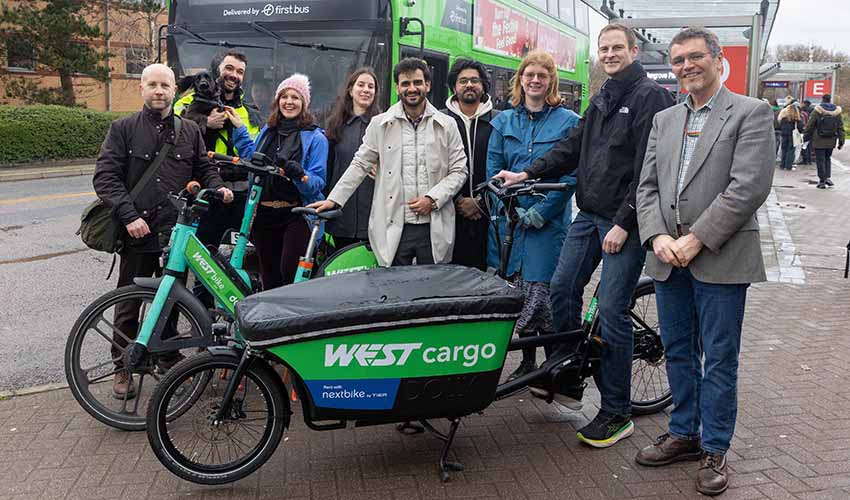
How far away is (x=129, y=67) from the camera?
37.1 metres

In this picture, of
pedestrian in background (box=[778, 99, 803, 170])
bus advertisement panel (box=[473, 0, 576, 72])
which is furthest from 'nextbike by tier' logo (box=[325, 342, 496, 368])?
pedestrian in background (box=[778, 99, 803, 170])

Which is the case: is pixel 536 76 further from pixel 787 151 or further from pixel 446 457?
pixel 787 151

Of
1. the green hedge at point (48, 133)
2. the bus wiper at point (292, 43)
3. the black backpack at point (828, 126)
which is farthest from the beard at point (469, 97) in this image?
the green hedge at point (48, 133)

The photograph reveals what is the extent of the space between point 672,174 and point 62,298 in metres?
5.72

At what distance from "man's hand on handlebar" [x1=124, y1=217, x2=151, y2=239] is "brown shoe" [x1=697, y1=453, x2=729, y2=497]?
3185 mm

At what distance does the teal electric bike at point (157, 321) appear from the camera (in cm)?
416

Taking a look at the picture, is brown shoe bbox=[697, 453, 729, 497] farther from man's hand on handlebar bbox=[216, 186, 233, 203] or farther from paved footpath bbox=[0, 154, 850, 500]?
man's hand on handlebar bbox=[216, 186, 233, 203]

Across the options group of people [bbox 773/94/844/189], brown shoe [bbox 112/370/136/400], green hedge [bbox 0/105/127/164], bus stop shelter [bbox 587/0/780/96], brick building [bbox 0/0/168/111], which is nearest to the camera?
brown shoe [bbox 112/370/136/400]

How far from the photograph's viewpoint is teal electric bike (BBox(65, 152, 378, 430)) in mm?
4164

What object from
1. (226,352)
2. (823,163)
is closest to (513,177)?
(226,352)

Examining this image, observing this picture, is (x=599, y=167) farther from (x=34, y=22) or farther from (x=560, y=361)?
(x=34, y=22)

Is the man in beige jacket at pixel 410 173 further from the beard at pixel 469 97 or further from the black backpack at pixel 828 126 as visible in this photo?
the black backpack at pixel 828 126

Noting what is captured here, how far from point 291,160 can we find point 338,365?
1924 mm

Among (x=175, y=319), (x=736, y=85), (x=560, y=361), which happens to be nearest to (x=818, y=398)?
(x=560, y=361)
